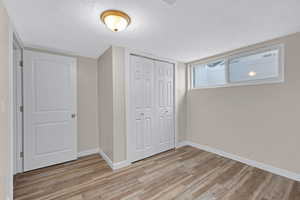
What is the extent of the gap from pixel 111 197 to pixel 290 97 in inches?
116

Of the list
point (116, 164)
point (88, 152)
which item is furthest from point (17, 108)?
point (116, 164)

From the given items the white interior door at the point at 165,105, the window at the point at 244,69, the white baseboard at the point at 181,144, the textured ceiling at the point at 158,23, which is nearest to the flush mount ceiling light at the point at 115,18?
the textured ceiling at the point at 158,23

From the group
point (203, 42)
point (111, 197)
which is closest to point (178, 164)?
point (111, 197)

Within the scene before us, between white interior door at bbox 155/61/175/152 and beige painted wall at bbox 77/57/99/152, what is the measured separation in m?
1.44

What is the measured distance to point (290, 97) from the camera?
1965mm

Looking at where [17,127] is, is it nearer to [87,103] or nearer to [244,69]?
[87,103]

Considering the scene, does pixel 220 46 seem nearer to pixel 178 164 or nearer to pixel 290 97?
pixel 290 97

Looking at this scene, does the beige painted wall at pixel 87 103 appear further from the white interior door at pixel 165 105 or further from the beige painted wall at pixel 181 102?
the beige painted wall at pixel 181 102

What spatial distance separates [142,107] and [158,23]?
5.07 ft

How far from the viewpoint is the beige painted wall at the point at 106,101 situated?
2.38 m

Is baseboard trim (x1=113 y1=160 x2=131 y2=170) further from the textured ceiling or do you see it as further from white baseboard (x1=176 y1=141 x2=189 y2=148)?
the textured ceiling

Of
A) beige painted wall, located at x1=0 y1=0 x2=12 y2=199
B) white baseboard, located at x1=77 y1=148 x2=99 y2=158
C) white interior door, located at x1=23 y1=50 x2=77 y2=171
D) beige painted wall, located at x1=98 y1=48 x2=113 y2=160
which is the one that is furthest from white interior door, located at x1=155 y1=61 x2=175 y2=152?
beige painted wall, located at x1=0 y1=0 x2=12 y2=199

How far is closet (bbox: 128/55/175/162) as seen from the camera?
8.30 feet

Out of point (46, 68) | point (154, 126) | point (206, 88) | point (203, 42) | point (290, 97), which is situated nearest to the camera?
point (290, 97)
